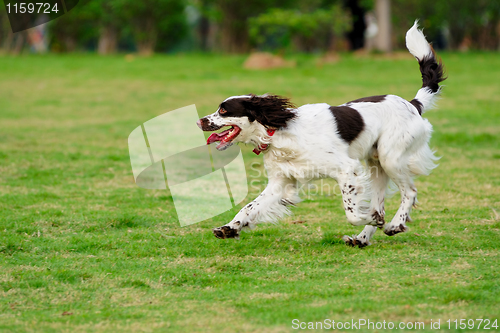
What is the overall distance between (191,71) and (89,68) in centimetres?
432

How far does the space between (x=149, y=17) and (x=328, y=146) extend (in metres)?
28.4

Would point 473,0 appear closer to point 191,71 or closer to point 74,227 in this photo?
point 191,71

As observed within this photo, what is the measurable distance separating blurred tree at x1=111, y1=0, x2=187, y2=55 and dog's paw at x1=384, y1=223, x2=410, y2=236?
2719 centimetres

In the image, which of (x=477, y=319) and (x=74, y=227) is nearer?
(x=477, y=319)

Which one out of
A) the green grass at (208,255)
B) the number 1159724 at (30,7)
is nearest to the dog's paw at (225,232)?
the green grass at (208,255)

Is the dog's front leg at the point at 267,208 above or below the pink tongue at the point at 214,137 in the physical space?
below

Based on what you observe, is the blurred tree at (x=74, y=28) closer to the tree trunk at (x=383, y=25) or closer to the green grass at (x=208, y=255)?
the tree trunk at (x=383, y=25)

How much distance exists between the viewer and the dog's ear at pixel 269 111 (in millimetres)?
5621

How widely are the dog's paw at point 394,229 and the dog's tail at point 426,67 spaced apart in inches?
49.5

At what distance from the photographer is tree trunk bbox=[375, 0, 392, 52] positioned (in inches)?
992

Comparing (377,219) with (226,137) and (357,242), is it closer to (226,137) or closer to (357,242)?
(357,242)

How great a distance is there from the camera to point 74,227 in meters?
6.57

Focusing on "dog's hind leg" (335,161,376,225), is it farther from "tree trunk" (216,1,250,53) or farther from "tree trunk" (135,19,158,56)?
"tree trunk" (135,19,158,56)

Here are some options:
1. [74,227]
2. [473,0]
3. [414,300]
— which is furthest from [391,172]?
[473,0]
